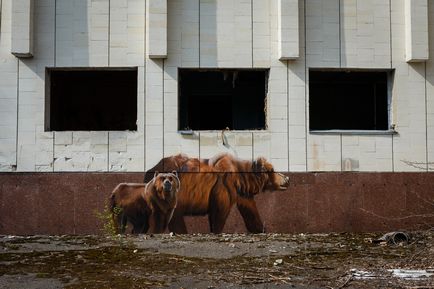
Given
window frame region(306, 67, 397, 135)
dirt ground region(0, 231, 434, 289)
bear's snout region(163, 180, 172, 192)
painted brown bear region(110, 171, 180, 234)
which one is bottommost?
dirt ground region(0, 231, 434, 289)

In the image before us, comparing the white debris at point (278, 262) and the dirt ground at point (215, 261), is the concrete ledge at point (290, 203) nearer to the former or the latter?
the dirt ground at point (215, 261)

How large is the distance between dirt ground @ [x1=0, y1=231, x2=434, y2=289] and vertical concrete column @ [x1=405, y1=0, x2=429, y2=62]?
136 inches

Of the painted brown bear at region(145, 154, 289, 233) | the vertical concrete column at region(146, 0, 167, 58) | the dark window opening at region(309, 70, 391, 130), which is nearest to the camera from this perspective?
the vertical concrete column at region(146, 0, 167, 58)

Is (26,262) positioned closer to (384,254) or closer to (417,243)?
(384,254)

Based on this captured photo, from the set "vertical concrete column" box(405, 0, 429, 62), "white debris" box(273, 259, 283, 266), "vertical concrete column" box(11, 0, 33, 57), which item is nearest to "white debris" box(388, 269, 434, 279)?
"white debris" box(273, 259, 283, 266)

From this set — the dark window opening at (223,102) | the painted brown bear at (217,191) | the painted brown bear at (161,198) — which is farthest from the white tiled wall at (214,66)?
the dark window opening at (223,102)

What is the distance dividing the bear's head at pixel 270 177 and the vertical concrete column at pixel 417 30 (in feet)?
11.4

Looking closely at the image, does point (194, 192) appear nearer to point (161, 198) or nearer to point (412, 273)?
point (161, 198)

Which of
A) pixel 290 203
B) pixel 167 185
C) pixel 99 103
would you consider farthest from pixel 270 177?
pixel 99 103

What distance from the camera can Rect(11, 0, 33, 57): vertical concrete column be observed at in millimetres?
9844

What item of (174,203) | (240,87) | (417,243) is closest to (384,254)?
(417,243)

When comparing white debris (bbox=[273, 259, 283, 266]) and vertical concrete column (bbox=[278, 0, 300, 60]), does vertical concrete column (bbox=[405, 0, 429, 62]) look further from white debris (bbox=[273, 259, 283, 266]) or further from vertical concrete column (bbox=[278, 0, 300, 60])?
white debris (bbox=[273, 259, 283, 266])

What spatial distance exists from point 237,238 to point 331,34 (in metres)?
4.40

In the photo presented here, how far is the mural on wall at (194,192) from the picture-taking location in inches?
395
